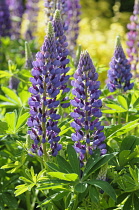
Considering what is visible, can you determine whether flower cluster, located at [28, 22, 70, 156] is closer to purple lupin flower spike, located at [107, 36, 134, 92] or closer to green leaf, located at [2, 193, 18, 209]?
green leaf, located at [2, 193, 18, 209]

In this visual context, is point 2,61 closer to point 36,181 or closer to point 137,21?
point 137,21

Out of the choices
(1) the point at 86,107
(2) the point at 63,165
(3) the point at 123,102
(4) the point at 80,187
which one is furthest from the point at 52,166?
(3) the point at 123,102

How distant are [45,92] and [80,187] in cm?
54

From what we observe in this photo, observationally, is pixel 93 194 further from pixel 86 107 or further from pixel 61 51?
pixel 61 51

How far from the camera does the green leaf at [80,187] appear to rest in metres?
1.82

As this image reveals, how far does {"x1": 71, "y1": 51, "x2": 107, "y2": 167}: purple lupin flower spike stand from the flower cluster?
11 cm

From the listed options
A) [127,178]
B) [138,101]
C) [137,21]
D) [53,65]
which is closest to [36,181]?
[127,178]

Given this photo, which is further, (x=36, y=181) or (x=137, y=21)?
(x=137, y=21)

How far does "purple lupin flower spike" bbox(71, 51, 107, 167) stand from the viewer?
6.64ft

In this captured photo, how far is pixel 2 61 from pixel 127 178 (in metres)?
4.05

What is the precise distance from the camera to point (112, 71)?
2.74 metres

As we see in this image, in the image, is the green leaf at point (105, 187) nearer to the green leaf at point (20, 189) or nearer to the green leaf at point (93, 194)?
the green leaf at point (93, 194)

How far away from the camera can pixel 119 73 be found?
2758 mm

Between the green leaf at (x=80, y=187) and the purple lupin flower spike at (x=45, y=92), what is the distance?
0.32 meters
